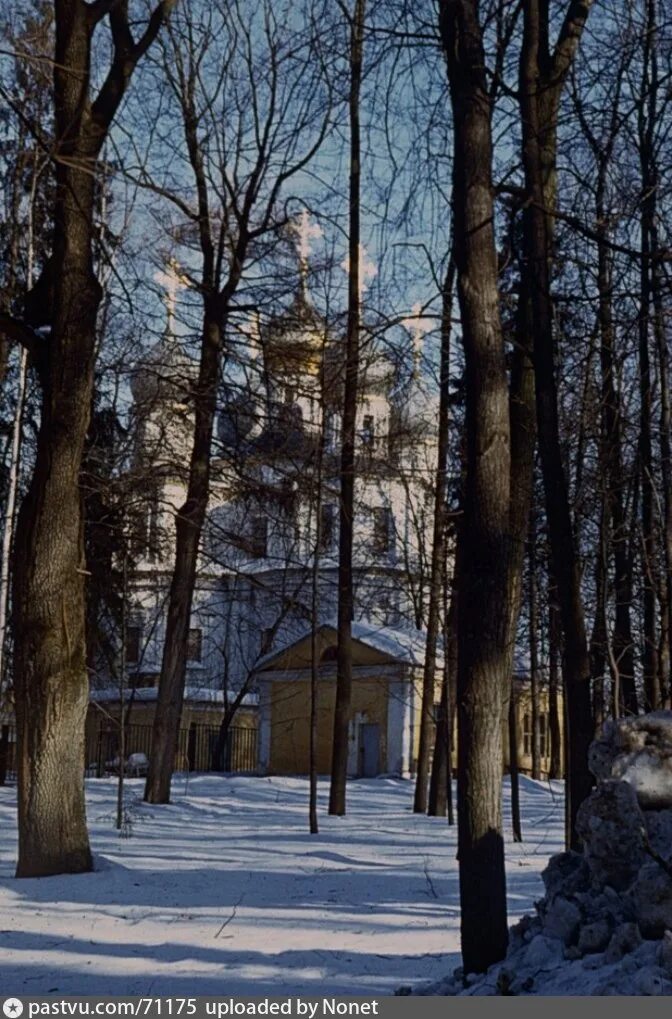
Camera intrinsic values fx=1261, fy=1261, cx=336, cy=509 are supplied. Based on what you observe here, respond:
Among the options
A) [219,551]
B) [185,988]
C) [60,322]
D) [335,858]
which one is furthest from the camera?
[219,551]

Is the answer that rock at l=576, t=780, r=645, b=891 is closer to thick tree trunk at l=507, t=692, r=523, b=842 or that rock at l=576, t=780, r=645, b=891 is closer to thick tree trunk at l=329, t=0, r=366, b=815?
thick tree trunk at l=507, t=692, r=523, b=842

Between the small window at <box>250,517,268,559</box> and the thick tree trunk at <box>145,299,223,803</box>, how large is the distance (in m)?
0.98

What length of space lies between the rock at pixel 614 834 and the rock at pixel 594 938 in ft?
1.56

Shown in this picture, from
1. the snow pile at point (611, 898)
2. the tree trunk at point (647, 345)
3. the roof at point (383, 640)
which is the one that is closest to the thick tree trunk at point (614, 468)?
the tree trunk at point (647, 345)

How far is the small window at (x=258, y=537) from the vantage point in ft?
64.4

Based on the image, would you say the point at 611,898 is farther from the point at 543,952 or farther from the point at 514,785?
the point at 514,785

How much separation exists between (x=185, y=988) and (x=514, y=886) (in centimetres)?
501

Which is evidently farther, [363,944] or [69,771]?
[69,771]

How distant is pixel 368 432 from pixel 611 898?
556 inches

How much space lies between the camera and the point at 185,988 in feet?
21.7

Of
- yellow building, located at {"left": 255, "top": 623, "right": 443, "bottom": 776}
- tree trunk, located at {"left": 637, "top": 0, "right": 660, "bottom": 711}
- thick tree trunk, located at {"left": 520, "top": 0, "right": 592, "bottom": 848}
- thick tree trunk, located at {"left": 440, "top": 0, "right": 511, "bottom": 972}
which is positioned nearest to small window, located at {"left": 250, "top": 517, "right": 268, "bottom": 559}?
tree trunk, located at {"left": 637, "top": 0, "right": 660, "bottom": 711}

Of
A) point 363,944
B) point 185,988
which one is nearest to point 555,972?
point 185,988

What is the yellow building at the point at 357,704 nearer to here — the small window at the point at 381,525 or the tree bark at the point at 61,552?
the small window at the point at 381,525

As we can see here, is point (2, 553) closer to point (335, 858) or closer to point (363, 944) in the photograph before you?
point (335, 858)
